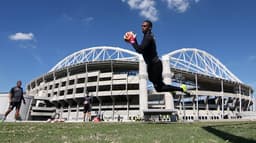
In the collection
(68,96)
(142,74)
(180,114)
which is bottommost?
(180,114)

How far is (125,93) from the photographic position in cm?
7612

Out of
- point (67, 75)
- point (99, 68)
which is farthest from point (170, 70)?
point (67, 75)

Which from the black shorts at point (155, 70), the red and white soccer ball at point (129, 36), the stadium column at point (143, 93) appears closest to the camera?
the red and white soccer ball at point (129, 36)

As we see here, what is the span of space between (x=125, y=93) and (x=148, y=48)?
231ft

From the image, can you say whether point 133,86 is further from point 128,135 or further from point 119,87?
point 128,135

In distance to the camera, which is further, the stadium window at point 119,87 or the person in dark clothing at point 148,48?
the stadium window at point 119,87

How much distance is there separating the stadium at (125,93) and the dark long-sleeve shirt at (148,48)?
60.5 metres

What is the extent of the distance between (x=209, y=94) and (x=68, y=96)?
1944 inches

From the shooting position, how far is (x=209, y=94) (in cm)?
8538

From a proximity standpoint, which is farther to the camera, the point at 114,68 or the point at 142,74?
the point at 114,68

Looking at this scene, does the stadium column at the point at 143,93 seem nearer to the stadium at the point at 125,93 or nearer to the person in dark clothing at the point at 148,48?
the stadium at the point at 125,93

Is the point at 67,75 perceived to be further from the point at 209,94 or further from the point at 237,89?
the point at 237,89

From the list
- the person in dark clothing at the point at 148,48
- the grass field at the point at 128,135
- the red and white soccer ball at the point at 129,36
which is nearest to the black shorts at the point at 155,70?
the person in dark clothing at the point at 148,48

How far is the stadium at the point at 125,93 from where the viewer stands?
7581 cm
